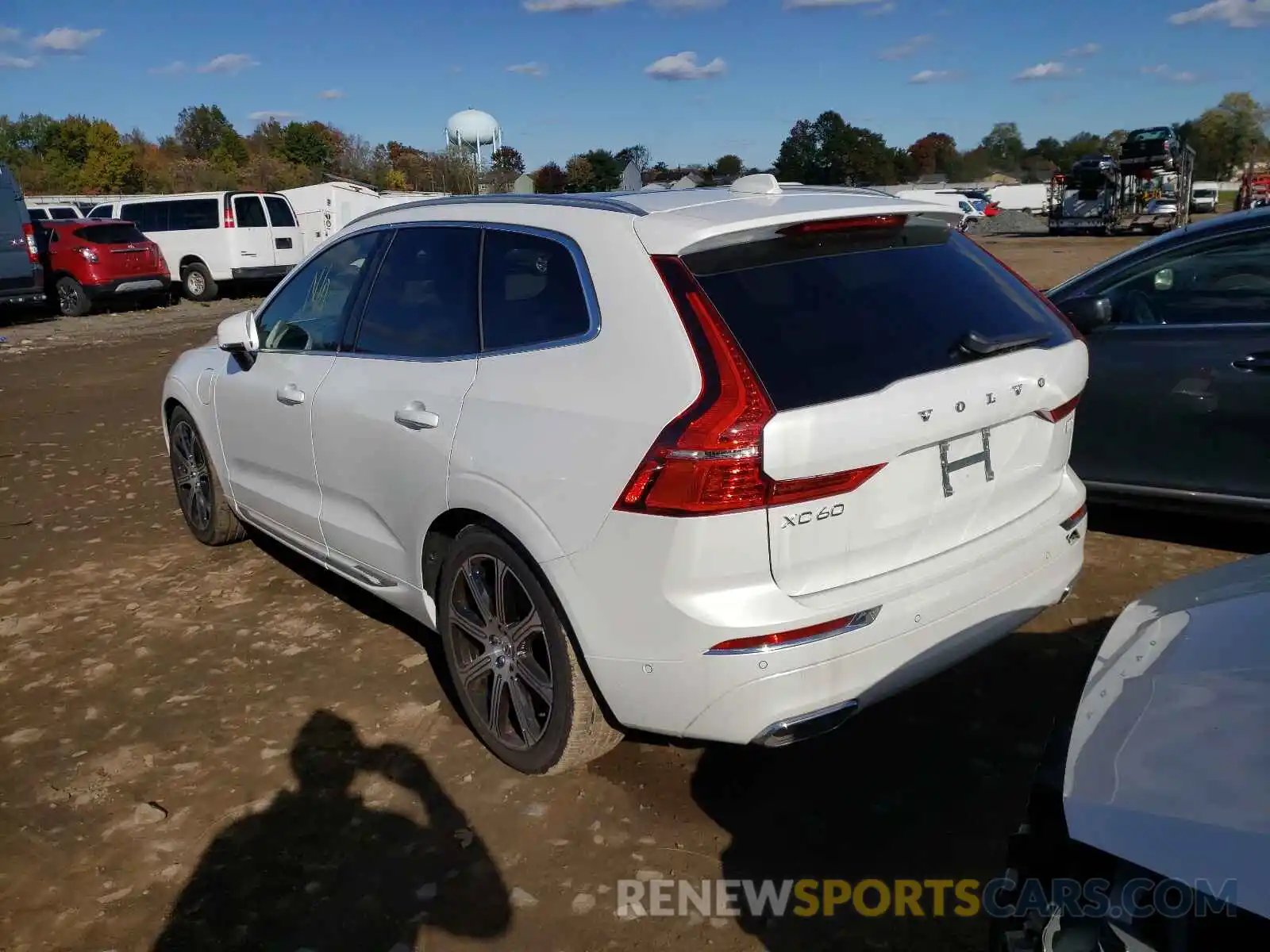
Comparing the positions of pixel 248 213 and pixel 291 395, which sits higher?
pixel 248 213

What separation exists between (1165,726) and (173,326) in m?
17.9

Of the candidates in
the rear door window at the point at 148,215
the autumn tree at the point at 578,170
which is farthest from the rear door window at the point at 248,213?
the autumn tree at the point at 578,170

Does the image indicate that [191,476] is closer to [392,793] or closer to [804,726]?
[392,793]

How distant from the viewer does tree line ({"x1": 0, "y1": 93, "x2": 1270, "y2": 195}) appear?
46.1 m

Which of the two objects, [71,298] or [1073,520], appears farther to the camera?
[71,298]

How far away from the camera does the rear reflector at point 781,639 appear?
258cm

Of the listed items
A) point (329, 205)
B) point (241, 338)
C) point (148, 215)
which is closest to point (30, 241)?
point (148, 215)

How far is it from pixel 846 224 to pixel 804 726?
56.3 inches

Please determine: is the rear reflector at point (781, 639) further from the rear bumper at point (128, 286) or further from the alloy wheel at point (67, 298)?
the alloy wheel at point (67, 298)

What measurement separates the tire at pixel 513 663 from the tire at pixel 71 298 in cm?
1787

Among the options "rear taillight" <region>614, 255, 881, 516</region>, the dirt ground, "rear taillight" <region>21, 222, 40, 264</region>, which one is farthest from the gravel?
"rear taillight" <region>614, 255, 881, 516</region>

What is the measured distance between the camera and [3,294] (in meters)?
16.8

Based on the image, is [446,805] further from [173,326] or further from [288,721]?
[173,326]

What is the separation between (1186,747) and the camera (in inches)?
64.3
